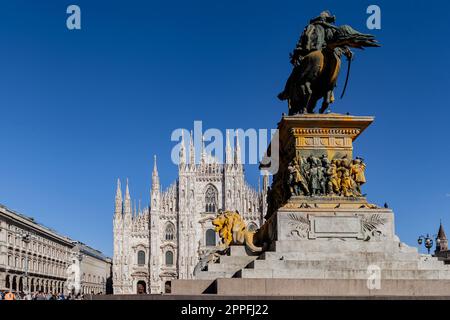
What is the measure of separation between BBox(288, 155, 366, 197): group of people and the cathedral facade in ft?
189

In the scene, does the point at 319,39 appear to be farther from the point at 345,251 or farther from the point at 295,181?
the point at 345,251

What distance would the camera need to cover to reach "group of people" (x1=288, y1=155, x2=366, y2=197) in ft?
43.0

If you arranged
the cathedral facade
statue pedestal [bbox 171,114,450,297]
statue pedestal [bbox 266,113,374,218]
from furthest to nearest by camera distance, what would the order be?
the cathedral facade
statue pedestal [bbox 266,113,374,218]
statue pedestal [bbox 171,114,450,297]

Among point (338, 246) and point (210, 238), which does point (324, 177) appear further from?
point (210, 238)

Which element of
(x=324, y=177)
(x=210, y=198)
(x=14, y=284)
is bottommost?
(x=14, y=284)

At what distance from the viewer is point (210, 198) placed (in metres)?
73.8

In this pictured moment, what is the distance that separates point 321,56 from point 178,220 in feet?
195

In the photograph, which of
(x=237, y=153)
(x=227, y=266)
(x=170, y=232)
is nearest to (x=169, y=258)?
(x=170, y=232)

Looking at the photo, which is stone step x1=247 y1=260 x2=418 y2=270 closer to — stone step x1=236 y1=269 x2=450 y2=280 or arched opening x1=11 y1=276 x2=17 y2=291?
stone step x1=236 y1=269 x2=450 y2=280

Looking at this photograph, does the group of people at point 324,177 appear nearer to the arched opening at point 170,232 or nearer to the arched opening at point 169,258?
the arched opening at point 170,232

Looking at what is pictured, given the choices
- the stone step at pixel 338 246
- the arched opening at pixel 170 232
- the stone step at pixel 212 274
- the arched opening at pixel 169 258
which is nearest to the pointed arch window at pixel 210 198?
the arched opening at pixel 170 232

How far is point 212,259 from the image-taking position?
13812 mm

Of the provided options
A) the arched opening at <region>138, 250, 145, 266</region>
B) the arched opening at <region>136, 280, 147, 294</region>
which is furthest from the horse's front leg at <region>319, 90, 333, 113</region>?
the arched opening at <region>138, 250, 145, 266</region>

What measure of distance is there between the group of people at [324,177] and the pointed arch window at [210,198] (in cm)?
6036
